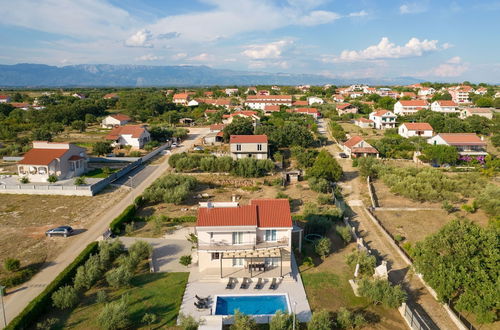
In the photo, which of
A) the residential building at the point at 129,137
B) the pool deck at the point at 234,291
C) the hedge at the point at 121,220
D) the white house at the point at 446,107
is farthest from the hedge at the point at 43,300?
the white house at the point at 446,107

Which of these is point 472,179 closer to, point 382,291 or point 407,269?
point 407,269

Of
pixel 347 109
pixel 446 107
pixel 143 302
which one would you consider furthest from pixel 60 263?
pixel 446 107

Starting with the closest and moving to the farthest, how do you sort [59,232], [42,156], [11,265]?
[11,265] < [59,232] < [42,156]

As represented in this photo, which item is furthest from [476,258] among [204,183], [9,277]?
[204,183]

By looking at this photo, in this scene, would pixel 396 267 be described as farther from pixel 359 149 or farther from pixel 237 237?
pixel 359 149

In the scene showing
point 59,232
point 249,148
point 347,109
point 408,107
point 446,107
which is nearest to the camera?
point 59,232

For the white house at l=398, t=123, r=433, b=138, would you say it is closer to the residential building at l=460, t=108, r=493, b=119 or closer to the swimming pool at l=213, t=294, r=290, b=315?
the residential building at l=460, t=108, r=493, b=119
